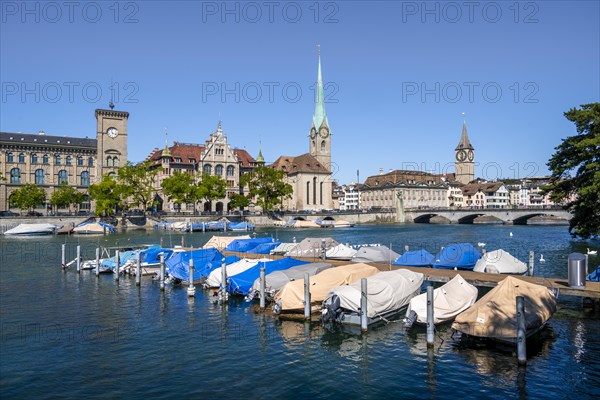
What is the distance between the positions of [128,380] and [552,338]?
1935 cm

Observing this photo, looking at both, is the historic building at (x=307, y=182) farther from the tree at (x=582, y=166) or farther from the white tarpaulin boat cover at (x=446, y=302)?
the white tarpaulin boat cover at (x=446, y=302)

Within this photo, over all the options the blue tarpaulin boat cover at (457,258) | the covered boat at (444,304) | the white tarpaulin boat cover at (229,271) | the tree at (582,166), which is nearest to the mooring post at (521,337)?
the covered boat at (444,304)

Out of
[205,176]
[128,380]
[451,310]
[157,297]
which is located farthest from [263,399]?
[205,176]

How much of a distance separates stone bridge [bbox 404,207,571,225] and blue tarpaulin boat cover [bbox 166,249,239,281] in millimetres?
102524

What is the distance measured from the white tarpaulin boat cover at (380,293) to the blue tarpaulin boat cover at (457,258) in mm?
9822

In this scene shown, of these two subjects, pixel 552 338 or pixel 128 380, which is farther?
pixel 552 338

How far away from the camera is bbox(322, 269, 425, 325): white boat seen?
26281 mm

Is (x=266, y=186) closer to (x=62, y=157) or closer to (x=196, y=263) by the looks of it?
(x=62, y=157)

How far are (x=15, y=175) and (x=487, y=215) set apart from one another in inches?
5289

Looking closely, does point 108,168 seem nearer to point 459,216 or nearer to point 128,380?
point 459,216

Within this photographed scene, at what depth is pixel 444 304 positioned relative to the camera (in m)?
26.0

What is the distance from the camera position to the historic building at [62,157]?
425 feet

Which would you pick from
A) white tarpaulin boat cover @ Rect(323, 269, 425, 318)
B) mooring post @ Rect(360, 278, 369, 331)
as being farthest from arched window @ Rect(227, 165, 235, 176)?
mooring post @ Rect(360, 278, 369, 331)

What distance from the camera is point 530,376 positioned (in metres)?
19.5
